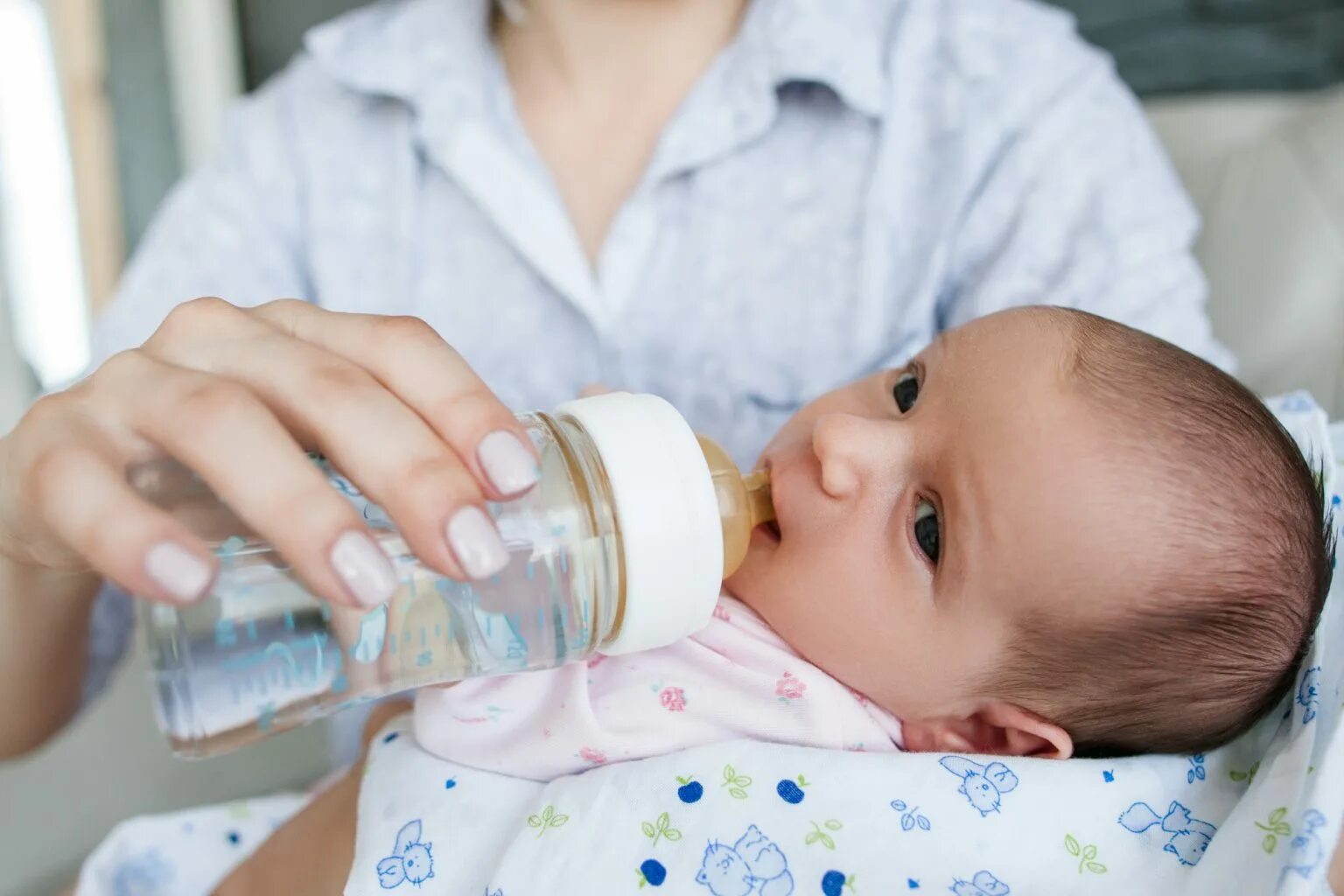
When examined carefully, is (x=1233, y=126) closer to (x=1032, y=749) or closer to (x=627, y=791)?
(x=1032, y=749)

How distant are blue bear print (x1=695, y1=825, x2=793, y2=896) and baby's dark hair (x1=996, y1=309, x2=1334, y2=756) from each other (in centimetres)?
20

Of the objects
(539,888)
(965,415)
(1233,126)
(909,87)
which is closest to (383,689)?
(539,888)

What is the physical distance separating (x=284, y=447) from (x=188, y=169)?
1.44 meters

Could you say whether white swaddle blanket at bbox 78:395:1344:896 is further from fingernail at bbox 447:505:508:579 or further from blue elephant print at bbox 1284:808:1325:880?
fingernail at bbox 447:505:508:579

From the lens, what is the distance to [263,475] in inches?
20.4

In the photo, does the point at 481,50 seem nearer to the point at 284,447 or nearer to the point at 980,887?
the point at 284,447

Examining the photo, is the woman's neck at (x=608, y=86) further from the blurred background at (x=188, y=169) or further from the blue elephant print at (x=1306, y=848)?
the blue elephant print at (x=1306, y=848)

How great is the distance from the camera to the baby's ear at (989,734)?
757mm

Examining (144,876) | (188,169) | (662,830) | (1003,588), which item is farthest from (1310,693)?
(188,169)

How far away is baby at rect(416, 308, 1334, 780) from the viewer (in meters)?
0.69

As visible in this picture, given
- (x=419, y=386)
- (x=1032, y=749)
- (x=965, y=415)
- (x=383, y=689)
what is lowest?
(x=1032, y=749)

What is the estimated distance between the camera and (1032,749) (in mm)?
785

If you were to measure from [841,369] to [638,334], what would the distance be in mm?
204

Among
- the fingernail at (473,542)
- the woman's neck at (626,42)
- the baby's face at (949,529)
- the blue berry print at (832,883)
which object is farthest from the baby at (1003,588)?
the woman's neck at (626,42)
